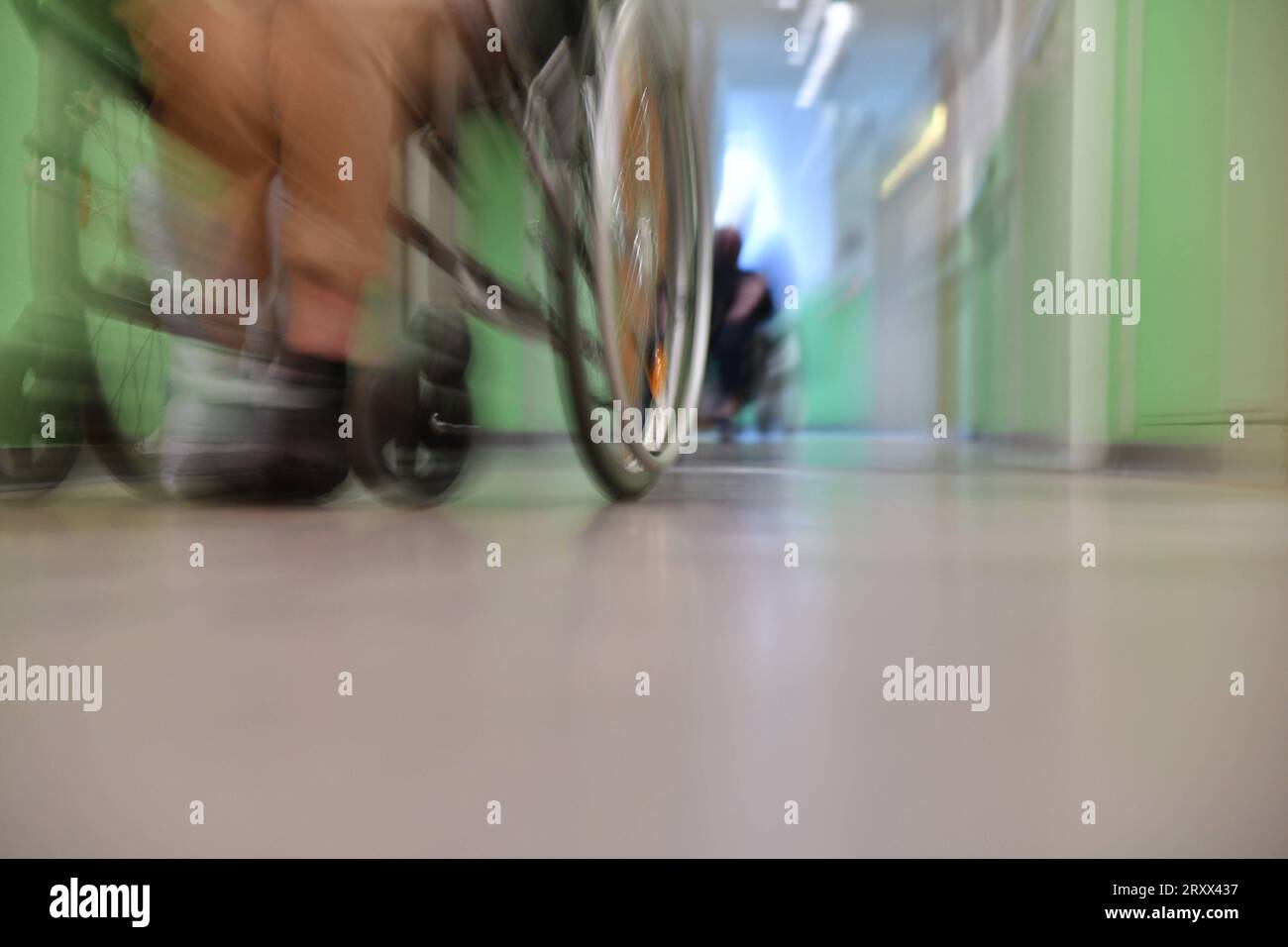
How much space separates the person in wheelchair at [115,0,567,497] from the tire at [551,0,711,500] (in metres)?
0.18

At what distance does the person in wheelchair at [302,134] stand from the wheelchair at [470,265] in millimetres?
49

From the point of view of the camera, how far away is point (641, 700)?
0.40 metres

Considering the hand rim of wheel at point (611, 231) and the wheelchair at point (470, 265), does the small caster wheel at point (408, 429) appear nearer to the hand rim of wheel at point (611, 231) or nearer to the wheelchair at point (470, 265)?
the wheelchair at point (470, 265)

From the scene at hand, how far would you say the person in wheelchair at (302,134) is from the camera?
3.09 feet

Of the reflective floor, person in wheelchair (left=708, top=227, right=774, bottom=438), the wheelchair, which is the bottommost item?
the reflective floor

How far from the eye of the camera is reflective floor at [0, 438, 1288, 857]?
290 mm

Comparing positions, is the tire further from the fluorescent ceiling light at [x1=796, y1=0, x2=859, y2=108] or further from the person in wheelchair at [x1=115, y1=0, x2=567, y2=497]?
the fluorescent ceiling light at [x1=796, y1=0, x2=859, y2=108]

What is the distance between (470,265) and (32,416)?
0.71 m

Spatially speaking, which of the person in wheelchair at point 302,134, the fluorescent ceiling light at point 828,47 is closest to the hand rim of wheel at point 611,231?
the person in wheelchair at point 302,134

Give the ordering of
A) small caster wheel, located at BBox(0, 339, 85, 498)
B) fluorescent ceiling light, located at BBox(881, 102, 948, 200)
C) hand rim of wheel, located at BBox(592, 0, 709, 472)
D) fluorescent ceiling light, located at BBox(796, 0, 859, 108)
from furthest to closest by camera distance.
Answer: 1. fluorescent ceiling light, located at BBox(796, 0, 859, 108)
2. fluorescent ceiling light, located at BBox(881, 102, 948, 200)
3. small caster wheel, located at BBox(0, 339, 85, 498)
4. hand rim of wheel, located at BBox(592, 0, 709, 472)

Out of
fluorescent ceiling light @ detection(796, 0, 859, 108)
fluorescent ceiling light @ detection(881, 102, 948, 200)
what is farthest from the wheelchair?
fluorescent ceiling light @ detection(796, 0, 859, 108)

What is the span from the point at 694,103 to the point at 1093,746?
131 centimetres

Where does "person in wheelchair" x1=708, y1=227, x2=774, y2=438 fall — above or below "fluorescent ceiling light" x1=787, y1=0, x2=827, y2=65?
below

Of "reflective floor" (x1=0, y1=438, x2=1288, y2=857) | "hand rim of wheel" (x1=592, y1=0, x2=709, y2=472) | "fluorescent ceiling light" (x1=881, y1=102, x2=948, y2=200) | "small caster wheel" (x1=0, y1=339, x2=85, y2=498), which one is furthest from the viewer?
"fluorescent ceiling light" (x1=881, y1=102, x2=948, y2=200)
